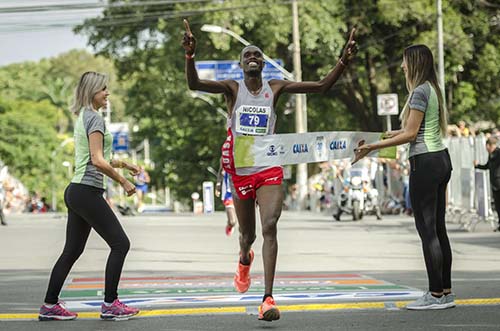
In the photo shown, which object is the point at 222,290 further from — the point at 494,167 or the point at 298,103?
the point at 298,103

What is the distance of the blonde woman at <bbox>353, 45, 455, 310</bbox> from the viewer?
9805mm

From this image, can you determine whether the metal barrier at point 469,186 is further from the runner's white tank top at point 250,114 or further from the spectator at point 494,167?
the runner's white tank top at point 250,114

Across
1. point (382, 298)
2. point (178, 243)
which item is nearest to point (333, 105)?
point (178, 243)

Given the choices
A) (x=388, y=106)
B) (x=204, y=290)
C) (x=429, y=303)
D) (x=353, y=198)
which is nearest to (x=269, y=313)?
(x=429, y=303)

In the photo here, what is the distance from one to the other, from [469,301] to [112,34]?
144ft

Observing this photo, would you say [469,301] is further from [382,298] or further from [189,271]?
[189,271]

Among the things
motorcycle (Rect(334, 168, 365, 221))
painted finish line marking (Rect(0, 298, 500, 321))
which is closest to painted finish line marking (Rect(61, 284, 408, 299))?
painted finish line marking (Rect(0, 298, 500, 321))

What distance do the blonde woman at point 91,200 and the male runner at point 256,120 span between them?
0.80 meters

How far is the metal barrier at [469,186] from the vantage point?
25078 millimetres

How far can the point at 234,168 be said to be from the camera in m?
9.59

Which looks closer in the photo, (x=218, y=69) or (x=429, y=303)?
(x=429, y=303)

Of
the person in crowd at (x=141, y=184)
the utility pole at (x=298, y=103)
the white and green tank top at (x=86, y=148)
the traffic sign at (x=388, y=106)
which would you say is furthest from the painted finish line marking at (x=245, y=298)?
the utility pole at (x=298, y=103)

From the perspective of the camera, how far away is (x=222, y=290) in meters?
12.4

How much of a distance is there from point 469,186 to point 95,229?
17344 mm
